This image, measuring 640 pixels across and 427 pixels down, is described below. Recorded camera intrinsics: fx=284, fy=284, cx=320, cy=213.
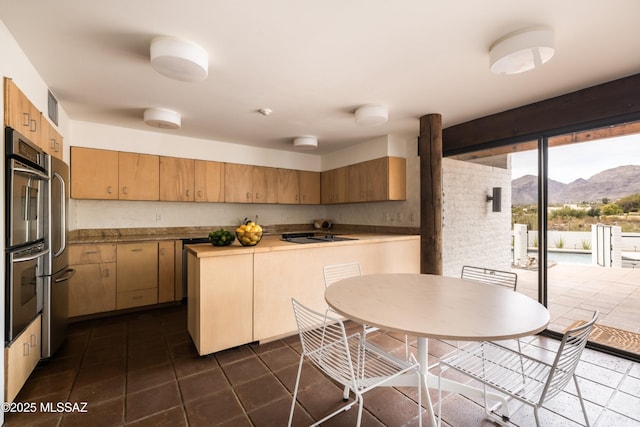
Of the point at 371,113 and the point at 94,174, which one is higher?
the point at 371,113

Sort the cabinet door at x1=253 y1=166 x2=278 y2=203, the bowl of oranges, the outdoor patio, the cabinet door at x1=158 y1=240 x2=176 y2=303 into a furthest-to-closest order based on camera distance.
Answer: the cabinet door at x1=253 y1=166 x2=278 y2=203 → the cabinet door at x1=158 y1=240 x2=176 y2=303 → the outdoor patio → the bowl of oranges

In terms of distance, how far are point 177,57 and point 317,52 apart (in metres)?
0.92

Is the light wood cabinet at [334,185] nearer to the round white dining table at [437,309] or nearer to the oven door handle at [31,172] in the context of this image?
the round white dining table at [437,309]

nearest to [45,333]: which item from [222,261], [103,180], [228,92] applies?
[222,261]

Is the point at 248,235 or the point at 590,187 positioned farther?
the point at 590,187

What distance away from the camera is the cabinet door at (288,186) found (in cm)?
492

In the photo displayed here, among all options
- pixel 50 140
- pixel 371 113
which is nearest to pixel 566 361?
pixel 371 113

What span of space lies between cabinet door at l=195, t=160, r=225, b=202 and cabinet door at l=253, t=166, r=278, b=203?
1.75 feet

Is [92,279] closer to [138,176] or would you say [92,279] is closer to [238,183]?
[138,176]

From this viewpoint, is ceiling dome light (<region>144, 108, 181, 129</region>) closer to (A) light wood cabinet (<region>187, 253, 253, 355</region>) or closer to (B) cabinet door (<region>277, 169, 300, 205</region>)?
(A) light wood cabinet (<region>187, 253, 253, 355</region>)

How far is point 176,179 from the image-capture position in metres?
4.03

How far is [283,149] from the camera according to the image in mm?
4992

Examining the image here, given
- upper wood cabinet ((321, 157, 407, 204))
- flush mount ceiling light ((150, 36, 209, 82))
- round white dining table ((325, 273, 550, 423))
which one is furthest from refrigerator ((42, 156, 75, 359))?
upper wood cabinet ((321, 157, 407, 204))

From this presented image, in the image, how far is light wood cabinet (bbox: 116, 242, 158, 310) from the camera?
11.2ft
